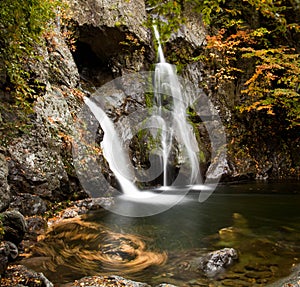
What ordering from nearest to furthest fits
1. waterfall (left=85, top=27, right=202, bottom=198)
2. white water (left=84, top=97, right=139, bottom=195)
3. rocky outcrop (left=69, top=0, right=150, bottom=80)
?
white water (left=84, top=97, right=139, bottom=195) → waterfall (left=85, top=27, right=202, bottom=198) → rocky outcrop (left=69, top=0, right=150, bottom=80)

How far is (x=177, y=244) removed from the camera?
174 inches

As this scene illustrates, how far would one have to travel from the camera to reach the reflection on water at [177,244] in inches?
134

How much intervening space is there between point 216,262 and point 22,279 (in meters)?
2.16

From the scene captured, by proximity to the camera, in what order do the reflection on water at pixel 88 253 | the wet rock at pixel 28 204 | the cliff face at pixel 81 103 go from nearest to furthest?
the reflection on water at pixel 88 253 → the wet rock at pixel 28 204 → the cliff face at pixel 81 103

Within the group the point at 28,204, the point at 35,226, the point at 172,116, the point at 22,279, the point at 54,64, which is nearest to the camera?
the point at 22,279

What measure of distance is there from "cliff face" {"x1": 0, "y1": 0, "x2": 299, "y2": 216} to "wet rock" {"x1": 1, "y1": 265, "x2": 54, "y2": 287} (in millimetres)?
853

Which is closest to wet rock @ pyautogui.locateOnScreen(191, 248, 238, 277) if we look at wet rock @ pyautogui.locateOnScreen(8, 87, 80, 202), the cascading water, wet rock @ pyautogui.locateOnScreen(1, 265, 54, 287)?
→ wet rock @ pyautogui.locateOnScreen(1, 265, 54, 287)

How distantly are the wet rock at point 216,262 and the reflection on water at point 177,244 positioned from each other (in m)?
0.07

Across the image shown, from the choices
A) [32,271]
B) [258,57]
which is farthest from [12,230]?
[258,57]

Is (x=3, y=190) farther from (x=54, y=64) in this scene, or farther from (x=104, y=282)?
(x=54, y=64)

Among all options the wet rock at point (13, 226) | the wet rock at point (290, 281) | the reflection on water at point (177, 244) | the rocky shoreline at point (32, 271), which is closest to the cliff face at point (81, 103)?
the wet rock at point (13, 226)

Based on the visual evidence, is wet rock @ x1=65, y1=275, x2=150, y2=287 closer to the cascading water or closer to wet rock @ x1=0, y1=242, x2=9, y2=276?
wet rock @ x1=0, y1=242, x2=9, y2=276

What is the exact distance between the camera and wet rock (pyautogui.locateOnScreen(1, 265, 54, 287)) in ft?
9.02

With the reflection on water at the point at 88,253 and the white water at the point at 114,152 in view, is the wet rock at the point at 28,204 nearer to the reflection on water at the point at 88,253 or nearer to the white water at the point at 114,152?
the reflection on water at the point at 88,253
